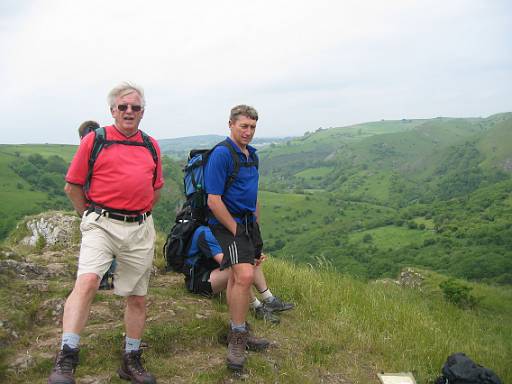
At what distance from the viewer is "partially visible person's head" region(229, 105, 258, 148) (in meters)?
4.25

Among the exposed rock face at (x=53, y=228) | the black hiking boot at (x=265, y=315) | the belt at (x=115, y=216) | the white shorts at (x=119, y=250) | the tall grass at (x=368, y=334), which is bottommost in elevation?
the tall grass at (x=368, y=334)

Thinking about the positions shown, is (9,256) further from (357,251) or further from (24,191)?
(24,191)

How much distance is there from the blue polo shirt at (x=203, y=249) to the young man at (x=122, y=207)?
65.9 inches

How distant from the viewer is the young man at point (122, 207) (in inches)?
137

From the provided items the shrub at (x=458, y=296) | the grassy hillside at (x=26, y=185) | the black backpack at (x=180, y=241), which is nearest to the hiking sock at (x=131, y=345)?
the black backpack at (x=180, y=241)

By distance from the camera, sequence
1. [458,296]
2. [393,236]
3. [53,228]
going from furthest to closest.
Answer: [393,236] → [458,296] → [53,228]

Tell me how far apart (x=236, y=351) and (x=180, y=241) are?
2014 millimetres

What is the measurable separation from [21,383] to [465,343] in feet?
16.2

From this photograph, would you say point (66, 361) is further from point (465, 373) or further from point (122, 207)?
point (465, 373)

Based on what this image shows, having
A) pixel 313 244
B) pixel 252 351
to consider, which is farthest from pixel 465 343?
pixel 313 244

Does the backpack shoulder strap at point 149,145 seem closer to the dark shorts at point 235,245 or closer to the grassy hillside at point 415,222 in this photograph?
the dark shorts at point 235,245

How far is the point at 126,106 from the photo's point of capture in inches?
143

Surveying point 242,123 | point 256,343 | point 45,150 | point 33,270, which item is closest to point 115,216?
point 242,123

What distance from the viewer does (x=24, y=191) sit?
97625mm
